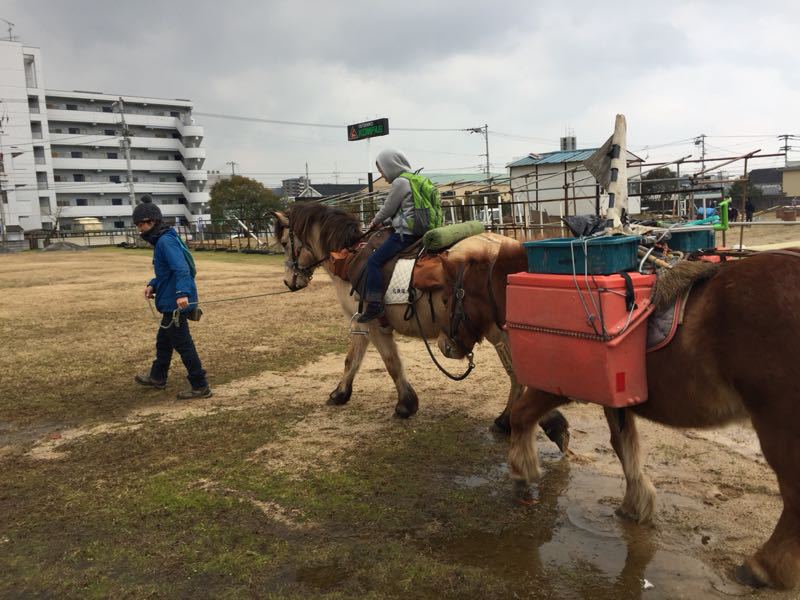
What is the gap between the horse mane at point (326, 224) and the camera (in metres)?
5.98

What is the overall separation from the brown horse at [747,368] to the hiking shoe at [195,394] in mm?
4825

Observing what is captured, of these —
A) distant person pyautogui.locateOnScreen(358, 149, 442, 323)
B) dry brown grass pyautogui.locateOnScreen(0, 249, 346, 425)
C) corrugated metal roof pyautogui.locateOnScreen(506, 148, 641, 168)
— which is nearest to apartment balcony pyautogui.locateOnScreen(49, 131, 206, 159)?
corrugated metal roof pyautogui.locateOnScreen(506, 148, 641, 168)

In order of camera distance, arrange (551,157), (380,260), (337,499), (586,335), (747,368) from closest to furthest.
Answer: (747,368)
(586,335)
(337,499)
(380,260)
(551,157)

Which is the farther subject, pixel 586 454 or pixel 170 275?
pixel 170 275

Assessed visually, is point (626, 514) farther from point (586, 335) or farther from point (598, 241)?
point (598, 241)

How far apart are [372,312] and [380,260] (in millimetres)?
480

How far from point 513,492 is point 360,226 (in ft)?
10.8

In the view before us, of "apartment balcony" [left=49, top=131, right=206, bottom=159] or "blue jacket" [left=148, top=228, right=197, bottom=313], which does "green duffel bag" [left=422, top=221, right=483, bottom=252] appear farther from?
"apartment balcony" [left=49, top=131, right=206, bottom=159]

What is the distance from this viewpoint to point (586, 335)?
2.87 m

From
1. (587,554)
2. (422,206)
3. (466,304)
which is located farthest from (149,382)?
(587,554)

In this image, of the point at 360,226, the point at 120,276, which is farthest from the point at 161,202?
the point at 360,226

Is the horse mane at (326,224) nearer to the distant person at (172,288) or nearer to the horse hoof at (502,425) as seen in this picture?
the distant person at (172,288)

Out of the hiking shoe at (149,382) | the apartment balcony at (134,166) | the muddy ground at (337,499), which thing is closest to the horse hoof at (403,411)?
the muddy ground at (337,499)

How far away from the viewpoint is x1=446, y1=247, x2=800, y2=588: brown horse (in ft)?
7.95
